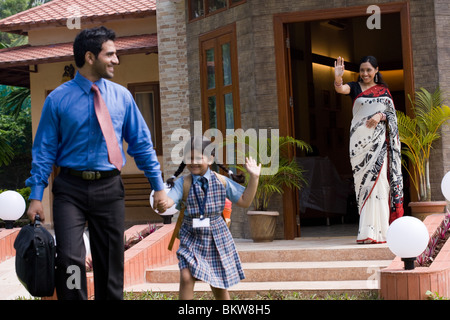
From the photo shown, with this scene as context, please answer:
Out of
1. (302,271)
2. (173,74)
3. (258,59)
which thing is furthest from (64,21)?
(302,271)

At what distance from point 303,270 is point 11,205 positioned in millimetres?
3984

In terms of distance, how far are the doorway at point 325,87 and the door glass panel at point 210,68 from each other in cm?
108

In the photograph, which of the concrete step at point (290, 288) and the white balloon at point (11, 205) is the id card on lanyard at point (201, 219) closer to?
the concrete step at point (290, 288)

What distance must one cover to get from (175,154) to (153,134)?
318cm

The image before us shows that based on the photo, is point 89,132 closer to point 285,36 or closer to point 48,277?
point 48,277

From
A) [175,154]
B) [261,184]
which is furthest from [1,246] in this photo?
[261,184]

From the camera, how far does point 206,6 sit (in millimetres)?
9750

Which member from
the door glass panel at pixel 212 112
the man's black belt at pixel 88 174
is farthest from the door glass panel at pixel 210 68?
the man's black belt at pixel 88 174

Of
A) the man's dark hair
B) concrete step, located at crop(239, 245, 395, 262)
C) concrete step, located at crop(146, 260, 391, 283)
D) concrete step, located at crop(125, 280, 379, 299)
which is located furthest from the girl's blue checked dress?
concrete step, located at crop(239, 245, 395, 262)

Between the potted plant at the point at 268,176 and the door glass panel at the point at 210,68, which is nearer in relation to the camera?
the potted plant at the point at 268,176

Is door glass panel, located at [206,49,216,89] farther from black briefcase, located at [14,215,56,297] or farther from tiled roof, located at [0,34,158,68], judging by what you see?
black briefcase, located at [14,215,56,297]

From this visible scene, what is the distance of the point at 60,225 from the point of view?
13.6 ft

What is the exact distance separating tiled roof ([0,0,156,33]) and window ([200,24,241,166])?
354 cm

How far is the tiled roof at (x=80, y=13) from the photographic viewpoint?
13273 mm
